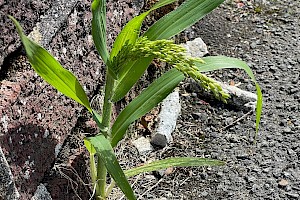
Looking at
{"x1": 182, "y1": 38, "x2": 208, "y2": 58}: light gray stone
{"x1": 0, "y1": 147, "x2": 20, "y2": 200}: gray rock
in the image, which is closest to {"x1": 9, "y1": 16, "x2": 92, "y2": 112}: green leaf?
{"x1": 0, "y1": 147, "x2": 20, "y2": 200}: gray rock

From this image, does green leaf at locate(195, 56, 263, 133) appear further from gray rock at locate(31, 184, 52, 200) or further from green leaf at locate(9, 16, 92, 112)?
gray rock at locate(31, 184, 52, 200)

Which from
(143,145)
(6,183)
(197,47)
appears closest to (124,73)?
(6,183)

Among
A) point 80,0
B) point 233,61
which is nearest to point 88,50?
point 80,0

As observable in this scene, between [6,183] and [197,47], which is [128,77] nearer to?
[6,183]

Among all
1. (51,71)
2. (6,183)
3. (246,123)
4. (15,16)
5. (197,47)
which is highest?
(15,16)

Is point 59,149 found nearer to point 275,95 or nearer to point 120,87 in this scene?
point 120,87

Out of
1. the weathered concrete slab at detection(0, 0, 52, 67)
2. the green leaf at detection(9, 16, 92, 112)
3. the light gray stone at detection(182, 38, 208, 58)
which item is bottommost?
the light gray stone at detection(182, 38, 208, 58)
